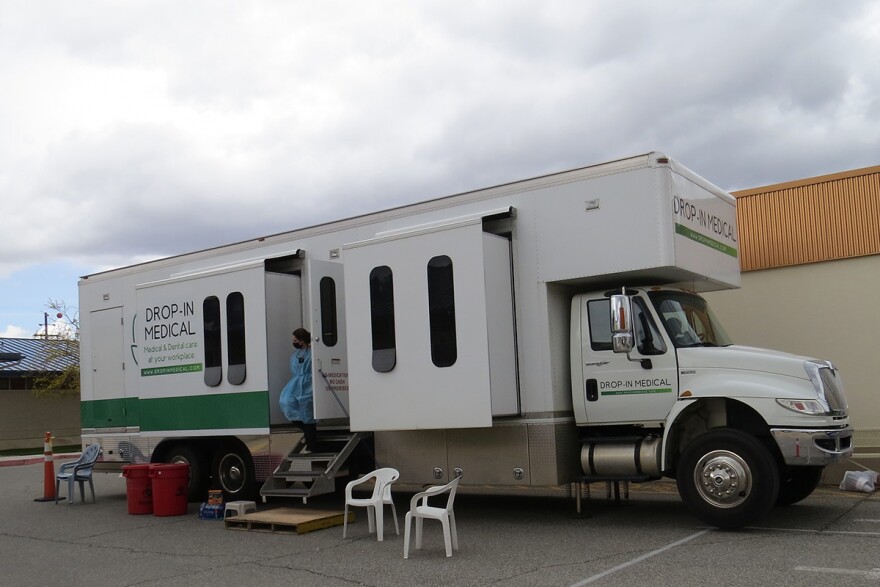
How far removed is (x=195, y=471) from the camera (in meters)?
12.1

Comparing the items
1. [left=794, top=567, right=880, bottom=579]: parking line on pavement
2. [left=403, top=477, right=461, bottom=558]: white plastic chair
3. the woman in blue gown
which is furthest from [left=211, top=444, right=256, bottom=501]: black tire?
[left=794, top=567, right=880, bottom=579]: parking line on pavement

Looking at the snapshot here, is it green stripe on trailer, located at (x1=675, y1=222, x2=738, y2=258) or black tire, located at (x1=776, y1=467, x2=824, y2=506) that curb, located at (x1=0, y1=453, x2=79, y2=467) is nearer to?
green stripe on trailer, located at (x1=675, y1=222, x2=738, y2=258)

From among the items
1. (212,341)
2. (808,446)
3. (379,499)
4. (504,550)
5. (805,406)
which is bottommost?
(504,550)

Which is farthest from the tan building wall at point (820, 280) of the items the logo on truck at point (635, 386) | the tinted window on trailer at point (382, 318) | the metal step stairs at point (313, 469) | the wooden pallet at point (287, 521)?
the wooden pallet at point (287, 521)

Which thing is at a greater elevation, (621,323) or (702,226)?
(702,226)

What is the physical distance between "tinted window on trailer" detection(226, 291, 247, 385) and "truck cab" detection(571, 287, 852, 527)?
441cm

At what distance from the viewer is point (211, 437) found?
1220 centimetres

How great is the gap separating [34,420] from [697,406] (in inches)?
1161

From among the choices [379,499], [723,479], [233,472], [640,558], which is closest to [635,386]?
[723,479]

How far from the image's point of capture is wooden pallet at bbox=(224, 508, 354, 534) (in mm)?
9648

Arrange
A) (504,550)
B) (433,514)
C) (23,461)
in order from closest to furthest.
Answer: (433,514) < (504,550) < (23,461)

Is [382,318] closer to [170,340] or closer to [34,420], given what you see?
[170,340]

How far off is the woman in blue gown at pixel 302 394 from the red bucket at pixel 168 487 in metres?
1.87

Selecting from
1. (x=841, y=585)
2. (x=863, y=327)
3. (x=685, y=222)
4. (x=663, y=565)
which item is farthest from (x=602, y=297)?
(x=863, y=327)
